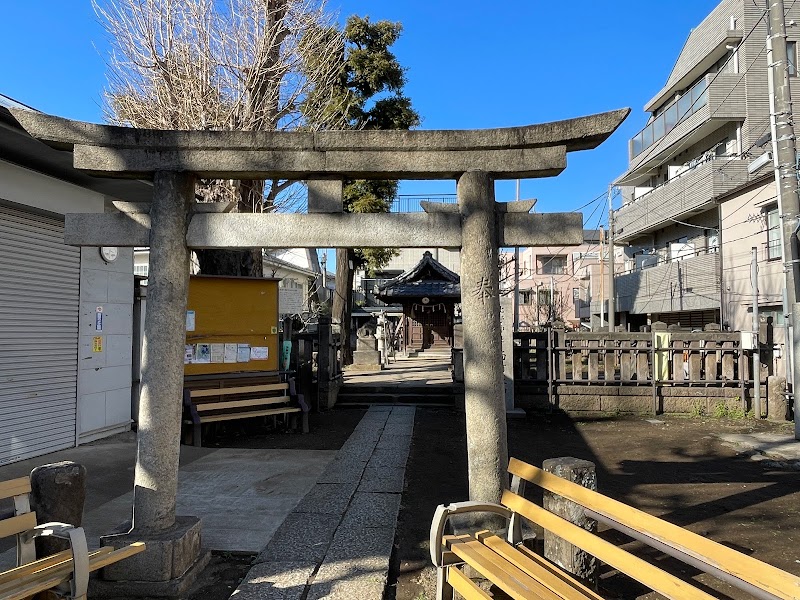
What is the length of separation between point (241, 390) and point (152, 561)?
216 inches

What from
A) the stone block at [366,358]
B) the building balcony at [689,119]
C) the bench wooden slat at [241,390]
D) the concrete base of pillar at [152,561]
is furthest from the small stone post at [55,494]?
the building balcony at [689,119]

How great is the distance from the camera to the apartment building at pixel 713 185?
671 inches

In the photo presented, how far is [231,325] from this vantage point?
9547mm

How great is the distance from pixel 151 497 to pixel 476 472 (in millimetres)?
2523

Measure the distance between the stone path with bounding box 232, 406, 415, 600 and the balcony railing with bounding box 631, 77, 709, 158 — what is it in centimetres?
1895

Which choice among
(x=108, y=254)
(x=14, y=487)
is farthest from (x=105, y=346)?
(x=14, y=487)

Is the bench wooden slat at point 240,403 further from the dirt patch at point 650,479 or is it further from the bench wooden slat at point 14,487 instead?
the bench wooden slat at point 14,487

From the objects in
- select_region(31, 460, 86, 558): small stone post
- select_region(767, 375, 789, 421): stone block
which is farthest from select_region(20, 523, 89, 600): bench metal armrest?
select_region(767, 375, 789, 421): stone block

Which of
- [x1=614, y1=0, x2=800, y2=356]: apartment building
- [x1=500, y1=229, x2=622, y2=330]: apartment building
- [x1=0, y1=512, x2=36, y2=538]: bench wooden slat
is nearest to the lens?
[x1=0, y1=512, x2=36, y2=538]: bench wooden slat

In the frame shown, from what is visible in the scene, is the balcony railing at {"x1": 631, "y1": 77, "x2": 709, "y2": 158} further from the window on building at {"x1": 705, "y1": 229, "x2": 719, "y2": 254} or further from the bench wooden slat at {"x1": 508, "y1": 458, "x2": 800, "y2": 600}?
the bench wooden slat at {"x1": 508, "y1": 458, "x2": 800, "y2": 600}

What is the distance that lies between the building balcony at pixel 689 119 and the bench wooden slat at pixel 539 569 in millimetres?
19796

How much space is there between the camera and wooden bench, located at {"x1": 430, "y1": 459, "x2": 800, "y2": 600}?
7.33ft

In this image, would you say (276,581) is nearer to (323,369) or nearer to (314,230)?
(314,230)

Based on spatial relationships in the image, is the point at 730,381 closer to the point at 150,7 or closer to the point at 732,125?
the point at 732,125
